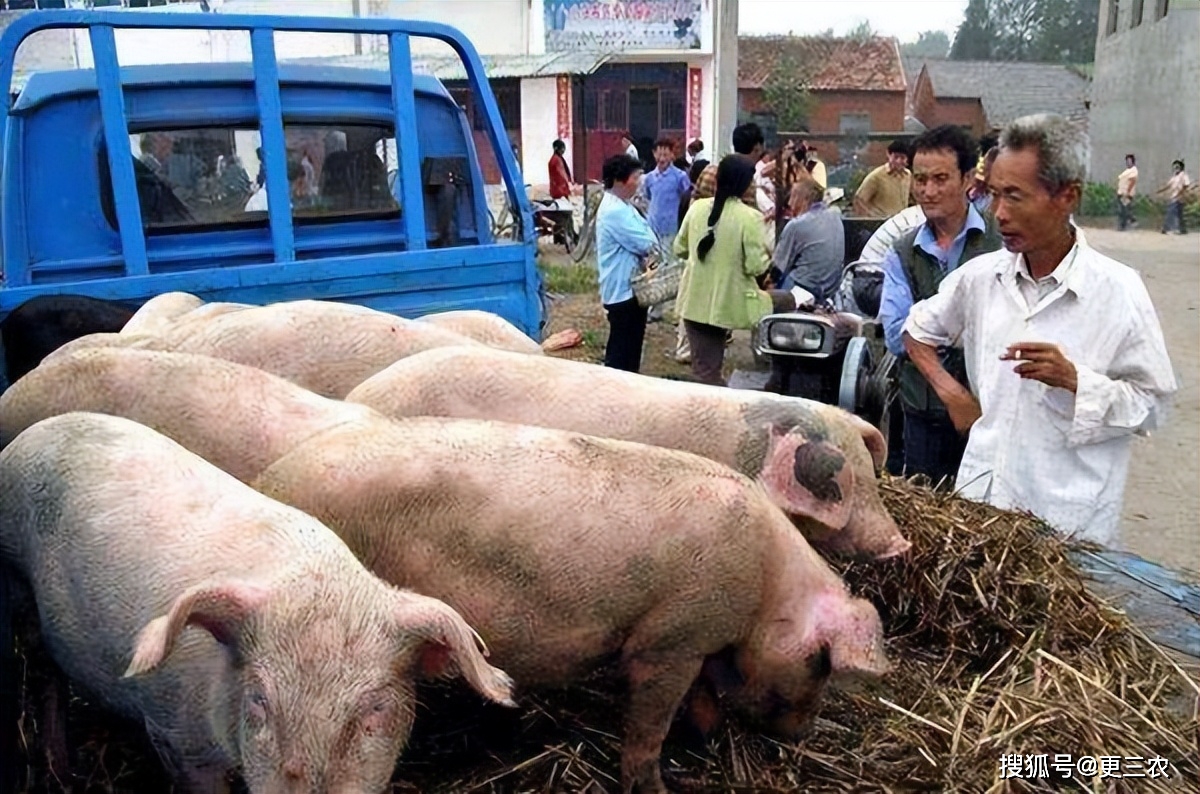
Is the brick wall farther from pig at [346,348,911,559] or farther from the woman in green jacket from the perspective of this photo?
pig at [346,348,911,559]

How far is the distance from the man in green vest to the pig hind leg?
81.3 inches

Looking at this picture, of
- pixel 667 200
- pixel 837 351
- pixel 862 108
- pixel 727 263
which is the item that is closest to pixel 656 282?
pixel 727 263

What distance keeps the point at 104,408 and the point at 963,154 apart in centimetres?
321

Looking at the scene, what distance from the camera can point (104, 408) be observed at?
3121mm

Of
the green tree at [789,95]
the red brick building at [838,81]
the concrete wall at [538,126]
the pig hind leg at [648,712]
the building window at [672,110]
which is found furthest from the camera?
the red brick building at [838,81]

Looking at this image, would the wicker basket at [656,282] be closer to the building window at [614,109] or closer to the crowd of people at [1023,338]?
the crowd of people at [1023,338]

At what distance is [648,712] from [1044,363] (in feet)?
5.04

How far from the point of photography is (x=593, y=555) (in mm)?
2551

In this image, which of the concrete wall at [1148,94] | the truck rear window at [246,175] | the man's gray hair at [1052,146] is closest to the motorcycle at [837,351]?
the truck rear window at [246,175]

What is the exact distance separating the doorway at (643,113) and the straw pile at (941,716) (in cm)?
2427

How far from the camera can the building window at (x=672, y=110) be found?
2666 cm

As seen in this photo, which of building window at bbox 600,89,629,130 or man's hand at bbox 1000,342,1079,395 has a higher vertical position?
building window at bbox 600,89,629,130

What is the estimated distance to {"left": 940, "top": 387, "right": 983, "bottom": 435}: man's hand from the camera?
384 centimetres

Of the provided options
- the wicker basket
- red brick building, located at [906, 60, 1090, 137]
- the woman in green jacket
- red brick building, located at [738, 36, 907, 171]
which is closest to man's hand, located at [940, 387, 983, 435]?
the woman in green jacket
